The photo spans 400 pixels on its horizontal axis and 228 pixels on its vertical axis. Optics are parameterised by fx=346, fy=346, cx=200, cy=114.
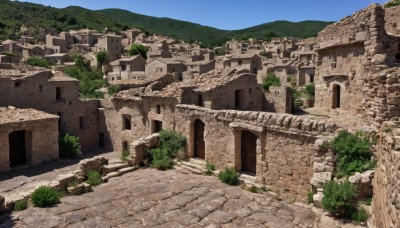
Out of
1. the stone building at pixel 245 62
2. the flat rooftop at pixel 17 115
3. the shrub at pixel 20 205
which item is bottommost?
the shrub at pixel 20 205

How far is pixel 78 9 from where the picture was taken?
158 m

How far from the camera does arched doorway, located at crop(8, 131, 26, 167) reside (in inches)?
696

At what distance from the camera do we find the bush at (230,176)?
1176 centimetres

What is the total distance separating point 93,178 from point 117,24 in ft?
428

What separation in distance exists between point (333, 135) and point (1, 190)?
42.1ft

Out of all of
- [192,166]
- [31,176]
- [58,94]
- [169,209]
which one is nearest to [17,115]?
[31,176]

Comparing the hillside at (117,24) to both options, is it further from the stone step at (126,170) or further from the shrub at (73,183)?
the shrub at (73,183)

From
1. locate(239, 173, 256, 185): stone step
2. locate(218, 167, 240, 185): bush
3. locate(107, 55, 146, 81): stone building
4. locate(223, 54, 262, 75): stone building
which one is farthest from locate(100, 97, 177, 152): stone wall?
locate(223, 54, 262, 75): stone building

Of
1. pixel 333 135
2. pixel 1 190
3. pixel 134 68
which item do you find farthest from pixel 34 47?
pixel 333 135

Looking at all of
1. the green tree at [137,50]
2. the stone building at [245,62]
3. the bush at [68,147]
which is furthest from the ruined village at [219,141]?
the green tree at [137,50]

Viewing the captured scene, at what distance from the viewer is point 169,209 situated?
9773 mm

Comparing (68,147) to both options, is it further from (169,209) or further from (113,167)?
(169,209)

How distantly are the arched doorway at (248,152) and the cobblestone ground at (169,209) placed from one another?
143 centimetres

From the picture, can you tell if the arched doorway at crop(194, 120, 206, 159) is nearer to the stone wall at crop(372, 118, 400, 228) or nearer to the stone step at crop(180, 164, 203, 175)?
the stone step at crop(180, 164, 203, 175)
